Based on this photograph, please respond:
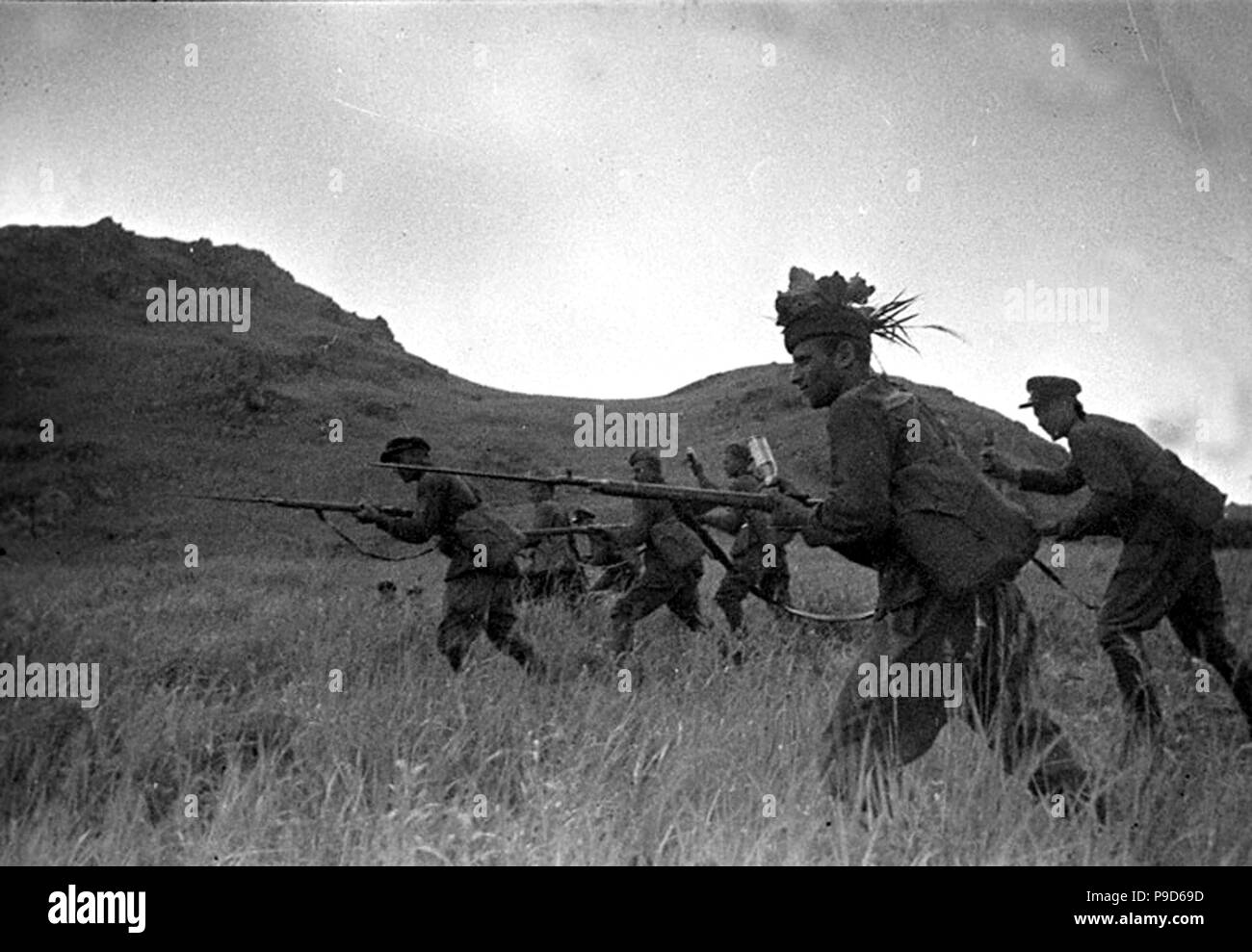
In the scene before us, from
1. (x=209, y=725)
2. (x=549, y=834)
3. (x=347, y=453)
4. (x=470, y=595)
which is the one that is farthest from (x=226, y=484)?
(x=549, y=834)

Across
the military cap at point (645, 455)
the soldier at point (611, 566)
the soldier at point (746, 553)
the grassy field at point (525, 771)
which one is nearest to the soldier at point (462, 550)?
the grassy field at point (525, 771)

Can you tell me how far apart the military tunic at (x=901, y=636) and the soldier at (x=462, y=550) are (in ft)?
10.7

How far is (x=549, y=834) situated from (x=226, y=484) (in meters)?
18.0

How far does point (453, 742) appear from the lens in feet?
12.9

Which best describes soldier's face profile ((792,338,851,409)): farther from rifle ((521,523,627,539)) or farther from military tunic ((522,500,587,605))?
military tunic ((522,500,587,605))

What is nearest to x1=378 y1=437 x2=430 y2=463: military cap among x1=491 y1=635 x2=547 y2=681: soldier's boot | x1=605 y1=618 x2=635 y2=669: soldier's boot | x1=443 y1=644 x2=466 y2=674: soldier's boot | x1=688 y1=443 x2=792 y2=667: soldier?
x1=443 y1=644 x2=466 y2=674: soldier's boot

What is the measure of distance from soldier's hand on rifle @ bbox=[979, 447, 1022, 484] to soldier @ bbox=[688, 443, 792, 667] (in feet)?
9.77

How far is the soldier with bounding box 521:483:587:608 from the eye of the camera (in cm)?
892

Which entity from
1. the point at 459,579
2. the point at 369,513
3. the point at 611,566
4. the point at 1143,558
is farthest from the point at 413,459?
the point at 1143,558
